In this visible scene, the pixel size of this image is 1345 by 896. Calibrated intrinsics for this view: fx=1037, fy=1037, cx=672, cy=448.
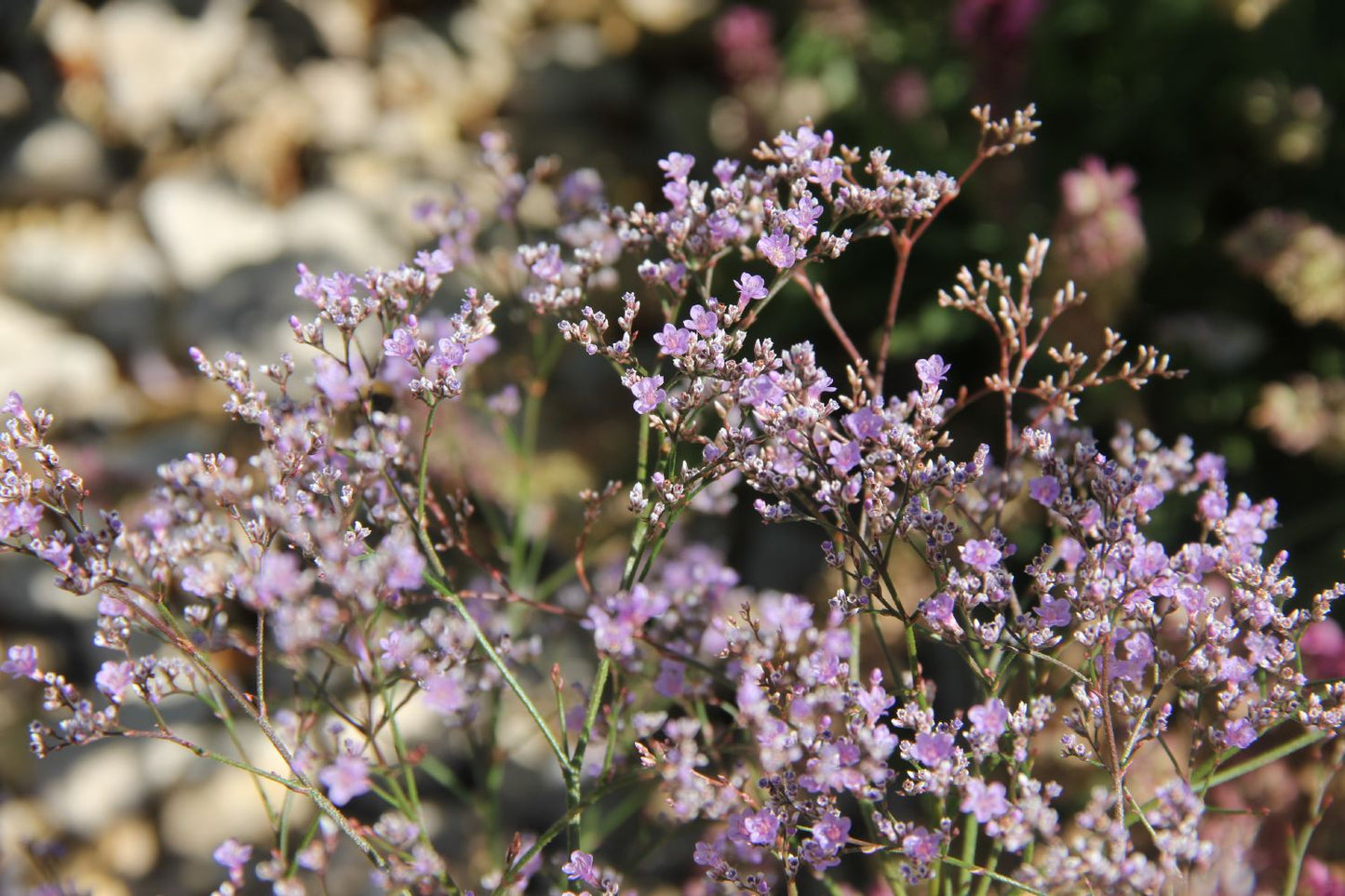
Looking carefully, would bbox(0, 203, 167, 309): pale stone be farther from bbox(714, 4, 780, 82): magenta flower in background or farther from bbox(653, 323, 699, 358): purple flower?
bbox(653, 323, 699, 358): purple flower

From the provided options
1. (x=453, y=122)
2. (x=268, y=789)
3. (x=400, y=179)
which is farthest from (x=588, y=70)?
(x=268, y=789)

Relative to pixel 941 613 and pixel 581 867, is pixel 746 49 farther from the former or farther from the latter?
pixel 581 867

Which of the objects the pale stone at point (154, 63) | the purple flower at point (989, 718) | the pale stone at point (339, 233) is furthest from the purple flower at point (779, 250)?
the pale stone at point (154, 63)

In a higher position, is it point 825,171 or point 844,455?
point 825,171

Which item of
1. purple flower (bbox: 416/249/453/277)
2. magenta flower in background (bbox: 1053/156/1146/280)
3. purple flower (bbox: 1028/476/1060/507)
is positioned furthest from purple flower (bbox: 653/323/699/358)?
magenta flower in background (bbox: 1053/156/1146/280)

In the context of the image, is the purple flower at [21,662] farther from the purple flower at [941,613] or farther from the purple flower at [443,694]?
the purple flower at [941,613]

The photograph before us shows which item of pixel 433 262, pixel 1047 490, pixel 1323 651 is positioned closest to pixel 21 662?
pixel 433 262
